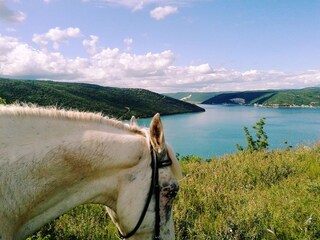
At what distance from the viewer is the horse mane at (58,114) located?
3.01 m

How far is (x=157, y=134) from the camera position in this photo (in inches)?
121

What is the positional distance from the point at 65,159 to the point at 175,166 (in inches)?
42.0

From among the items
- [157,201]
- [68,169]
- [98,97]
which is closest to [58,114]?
[68,169]

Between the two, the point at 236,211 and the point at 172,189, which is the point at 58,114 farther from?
the point at 236,211

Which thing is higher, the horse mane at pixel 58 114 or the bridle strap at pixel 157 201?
the horse mane at pixel 58 114

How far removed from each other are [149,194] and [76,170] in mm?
731

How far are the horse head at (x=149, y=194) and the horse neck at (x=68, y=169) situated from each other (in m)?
0.09

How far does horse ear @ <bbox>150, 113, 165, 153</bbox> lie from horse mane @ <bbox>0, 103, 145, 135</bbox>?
0.34 m

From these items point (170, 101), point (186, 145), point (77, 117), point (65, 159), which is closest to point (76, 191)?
point (65, 159)

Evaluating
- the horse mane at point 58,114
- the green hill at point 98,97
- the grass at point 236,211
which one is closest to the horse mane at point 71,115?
the horse mane at point 58,114

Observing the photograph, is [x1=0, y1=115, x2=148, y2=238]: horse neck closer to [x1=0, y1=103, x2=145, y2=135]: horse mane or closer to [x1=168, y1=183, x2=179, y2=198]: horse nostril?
[x1=0, y1=103, x2=145, y2=135]: horse mane

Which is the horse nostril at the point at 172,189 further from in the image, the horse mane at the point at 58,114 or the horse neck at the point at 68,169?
the horse mane at the point at 58,114

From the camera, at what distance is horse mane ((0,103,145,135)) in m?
3.01

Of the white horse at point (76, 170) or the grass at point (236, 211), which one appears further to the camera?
the grass at point (236, 211)
